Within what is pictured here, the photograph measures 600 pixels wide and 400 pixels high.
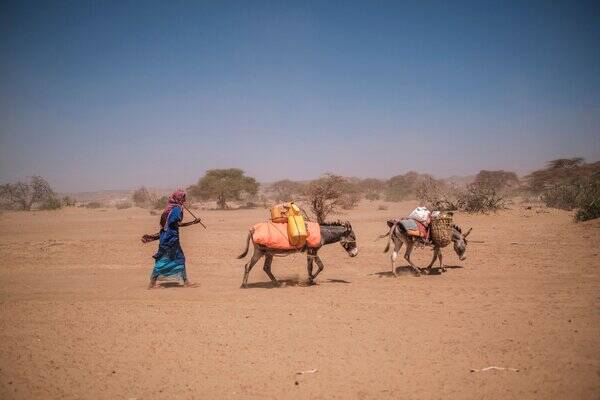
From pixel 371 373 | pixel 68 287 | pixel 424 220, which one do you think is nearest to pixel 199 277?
pixel 68 287

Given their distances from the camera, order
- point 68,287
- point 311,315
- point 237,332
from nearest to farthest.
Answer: point 237,332
point 311,315
point 68,287

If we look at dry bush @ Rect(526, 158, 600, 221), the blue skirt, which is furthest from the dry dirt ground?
dry bush @ Rect(526, 158, 600, 221)

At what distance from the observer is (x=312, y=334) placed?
19.5 ft

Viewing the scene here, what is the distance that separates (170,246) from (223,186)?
1275 inches

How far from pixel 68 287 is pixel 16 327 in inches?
125

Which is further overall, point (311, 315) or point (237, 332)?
point (311, 315)

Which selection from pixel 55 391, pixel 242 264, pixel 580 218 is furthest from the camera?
pixel 580 218

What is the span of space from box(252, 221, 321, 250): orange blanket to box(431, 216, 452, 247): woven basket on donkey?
9.99 ft

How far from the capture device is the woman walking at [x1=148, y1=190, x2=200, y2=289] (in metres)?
9.08

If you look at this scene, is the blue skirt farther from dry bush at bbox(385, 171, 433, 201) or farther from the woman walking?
dry bush at bbox(385, 171, 433, 201)

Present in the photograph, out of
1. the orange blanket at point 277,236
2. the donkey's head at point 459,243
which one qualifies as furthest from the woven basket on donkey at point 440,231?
the orange blanket at point 277,236

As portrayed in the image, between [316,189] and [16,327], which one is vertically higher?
[316,189]

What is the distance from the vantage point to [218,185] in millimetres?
41219

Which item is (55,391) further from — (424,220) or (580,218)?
(580,218)
